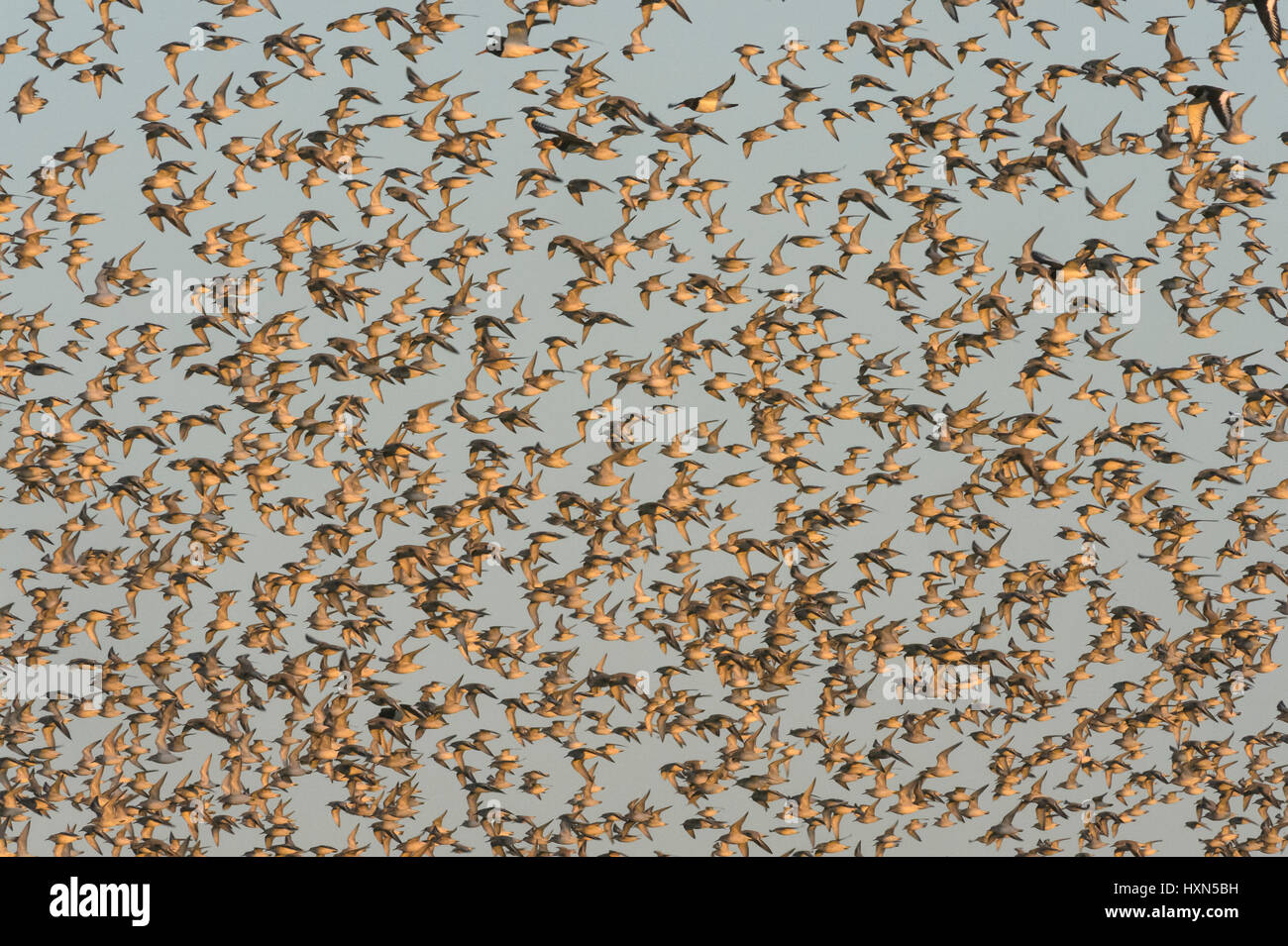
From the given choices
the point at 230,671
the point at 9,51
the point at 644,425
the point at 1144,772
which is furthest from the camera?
the point at 644,425

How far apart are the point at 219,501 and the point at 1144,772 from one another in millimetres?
19471

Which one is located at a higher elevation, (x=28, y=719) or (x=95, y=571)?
(x=95, y=571)

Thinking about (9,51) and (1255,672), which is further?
(1255,672)

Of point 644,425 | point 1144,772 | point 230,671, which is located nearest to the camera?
point 230,671

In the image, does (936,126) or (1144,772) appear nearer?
(936,126)

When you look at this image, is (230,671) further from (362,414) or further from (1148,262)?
(1148,262)

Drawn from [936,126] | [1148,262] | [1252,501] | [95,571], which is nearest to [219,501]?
[95,571]

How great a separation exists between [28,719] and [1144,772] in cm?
2195

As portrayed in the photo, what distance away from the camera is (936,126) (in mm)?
25656

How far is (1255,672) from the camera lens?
2983cm

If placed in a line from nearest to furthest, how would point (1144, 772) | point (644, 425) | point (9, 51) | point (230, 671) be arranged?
point (9, 51) → point (230, 671) → point (1144, 772) → point (644, 425)

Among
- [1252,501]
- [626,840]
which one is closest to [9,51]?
[626,840]

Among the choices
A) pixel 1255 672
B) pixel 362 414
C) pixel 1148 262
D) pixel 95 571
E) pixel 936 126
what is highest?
pixel 936 126

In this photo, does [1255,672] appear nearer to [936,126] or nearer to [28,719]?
[936,126]
